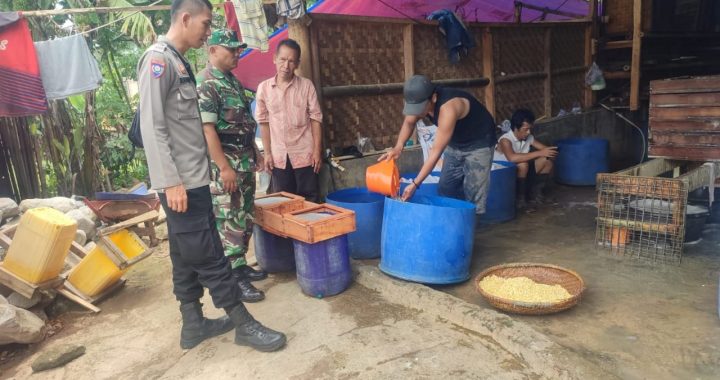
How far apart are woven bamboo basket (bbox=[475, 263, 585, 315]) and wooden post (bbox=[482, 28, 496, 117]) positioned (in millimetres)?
3288

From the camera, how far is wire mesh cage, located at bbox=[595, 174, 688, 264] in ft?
12.0

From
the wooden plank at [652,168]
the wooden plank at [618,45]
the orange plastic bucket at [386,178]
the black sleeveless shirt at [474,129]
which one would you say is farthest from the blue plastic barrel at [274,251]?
the wooden plank at [618,45]

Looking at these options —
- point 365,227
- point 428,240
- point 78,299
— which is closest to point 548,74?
point 365,227

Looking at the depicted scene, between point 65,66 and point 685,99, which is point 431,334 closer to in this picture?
point 685,99

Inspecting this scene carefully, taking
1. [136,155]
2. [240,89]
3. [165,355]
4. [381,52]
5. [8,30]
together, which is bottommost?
[165,355]

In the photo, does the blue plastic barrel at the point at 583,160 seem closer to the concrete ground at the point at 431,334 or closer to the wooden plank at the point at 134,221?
the concrete ground at the point at 431,334

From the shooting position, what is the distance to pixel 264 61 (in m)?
7.41

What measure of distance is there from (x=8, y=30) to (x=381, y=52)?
3.92 m

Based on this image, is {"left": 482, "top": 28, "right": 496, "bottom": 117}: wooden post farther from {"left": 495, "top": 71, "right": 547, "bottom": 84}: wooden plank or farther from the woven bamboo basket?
the woven bamboo basket

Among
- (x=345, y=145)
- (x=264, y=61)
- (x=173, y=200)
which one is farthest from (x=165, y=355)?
(x=264, y=61)

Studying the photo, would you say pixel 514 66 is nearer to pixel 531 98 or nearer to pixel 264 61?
pixel 531 98

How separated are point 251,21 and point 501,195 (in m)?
2.96

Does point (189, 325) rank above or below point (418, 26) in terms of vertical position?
below

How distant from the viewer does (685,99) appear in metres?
3.96
